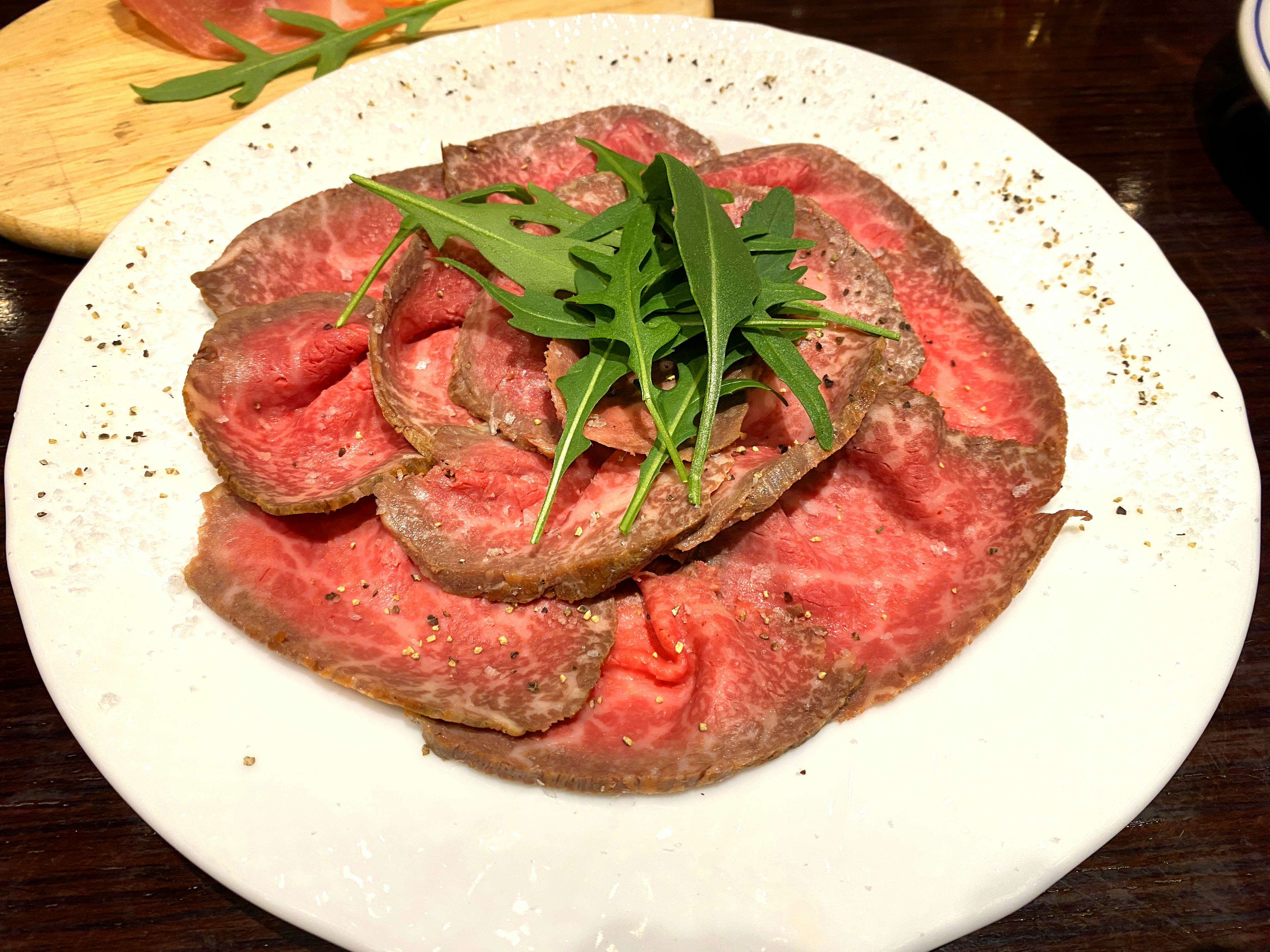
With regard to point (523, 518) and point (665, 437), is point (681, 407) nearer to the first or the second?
point (665, 437)

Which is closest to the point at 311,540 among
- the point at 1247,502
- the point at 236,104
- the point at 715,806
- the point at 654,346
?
the point at 654,346

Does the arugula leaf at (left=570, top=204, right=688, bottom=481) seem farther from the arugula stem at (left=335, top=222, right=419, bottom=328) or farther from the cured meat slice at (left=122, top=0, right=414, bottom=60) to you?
the cured meat slice at (left=122, top=0, right=414, bottom=60)

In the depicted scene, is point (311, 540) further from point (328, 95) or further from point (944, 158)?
point (944, 158)

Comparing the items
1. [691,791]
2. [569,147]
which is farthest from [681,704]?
[569,147]

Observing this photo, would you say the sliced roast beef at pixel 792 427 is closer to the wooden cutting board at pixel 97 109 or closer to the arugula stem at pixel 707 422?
the arugula stem at pixel 707 422

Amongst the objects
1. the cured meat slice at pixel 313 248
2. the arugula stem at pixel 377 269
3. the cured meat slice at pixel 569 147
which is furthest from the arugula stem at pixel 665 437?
the cured meat slice at pixel 569 147

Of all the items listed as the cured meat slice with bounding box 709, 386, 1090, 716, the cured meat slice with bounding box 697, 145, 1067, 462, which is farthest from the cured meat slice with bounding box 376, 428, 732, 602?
the cured meat slice with bounding box 697, 145, 1067, 462
